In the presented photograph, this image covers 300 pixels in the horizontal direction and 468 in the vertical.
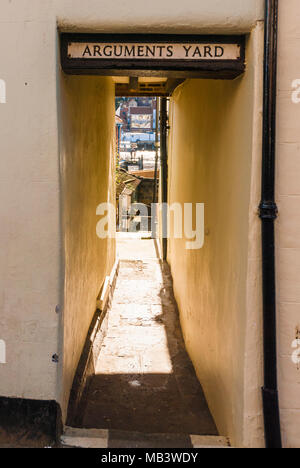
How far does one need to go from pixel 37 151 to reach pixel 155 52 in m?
1.09

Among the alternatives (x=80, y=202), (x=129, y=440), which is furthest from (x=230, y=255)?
(x=80, y=202)

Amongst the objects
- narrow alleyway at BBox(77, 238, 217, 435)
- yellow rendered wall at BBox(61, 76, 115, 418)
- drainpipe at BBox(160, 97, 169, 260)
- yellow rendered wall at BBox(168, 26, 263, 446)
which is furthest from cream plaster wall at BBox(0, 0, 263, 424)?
drainpipe at BBox(160, 97, 169, 260)

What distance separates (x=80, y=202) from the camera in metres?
4.43

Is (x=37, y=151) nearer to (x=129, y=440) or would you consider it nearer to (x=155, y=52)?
(x=155, y=52)

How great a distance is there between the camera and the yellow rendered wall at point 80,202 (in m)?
3.51

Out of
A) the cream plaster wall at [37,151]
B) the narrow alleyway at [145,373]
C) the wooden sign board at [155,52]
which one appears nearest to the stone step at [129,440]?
the cream plaster wall at [37,151]

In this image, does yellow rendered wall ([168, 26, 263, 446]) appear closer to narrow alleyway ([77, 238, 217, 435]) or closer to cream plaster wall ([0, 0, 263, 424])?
narrow alleyway ([77, 238, 217, 435])

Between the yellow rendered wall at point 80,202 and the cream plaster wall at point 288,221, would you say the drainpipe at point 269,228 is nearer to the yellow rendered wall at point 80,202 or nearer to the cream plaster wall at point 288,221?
the cream plaster wall at point 288,221

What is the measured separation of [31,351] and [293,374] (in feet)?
6.12

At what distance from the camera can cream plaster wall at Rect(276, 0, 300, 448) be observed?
9.06ft

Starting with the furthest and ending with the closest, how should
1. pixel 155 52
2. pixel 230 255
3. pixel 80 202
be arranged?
1. pixel 80 202
2. pixel 230 255
3. pixel 155 52

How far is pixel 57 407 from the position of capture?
122 inches

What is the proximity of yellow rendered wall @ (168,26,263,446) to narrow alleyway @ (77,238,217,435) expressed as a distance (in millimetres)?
287
